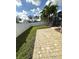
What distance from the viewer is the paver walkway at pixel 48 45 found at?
175cm

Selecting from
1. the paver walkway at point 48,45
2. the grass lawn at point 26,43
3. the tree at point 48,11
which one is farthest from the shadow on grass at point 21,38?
the tree at point 48,11

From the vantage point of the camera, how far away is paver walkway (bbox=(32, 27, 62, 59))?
1748 millimetres

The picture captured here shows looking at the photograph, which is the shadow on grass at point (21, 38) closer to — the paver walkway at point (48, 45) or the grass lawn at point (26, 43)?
the grass lawn at point (26, 43)

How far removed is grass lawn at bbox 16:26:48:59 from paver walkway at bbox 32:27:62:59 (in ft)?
0.15

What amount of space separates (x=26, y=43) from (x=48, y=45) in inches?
9.4

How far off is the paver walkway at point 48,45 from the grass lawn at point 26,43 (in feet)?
0.15

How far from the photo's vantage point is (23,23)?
1768 millimetres

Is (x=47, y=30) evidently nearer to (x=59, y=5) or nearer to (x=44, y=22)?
(x=44, y=22)

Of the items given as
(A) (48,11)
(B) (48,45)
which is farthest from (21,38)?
(A) (48,11)

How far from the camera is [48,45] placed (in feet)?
5.78

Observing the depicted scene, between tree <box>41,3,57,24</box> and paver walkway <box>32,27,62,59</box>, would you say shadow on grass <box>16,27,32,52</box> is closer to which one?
paver walkway <box>32,27,62,59</box>

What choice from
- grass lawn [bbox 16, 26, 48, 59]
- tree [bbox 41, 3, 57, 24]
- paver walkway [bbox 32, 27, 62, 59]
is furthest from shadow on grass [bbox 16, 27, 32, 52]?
tree [bbox 41, 3, 57, 24]
